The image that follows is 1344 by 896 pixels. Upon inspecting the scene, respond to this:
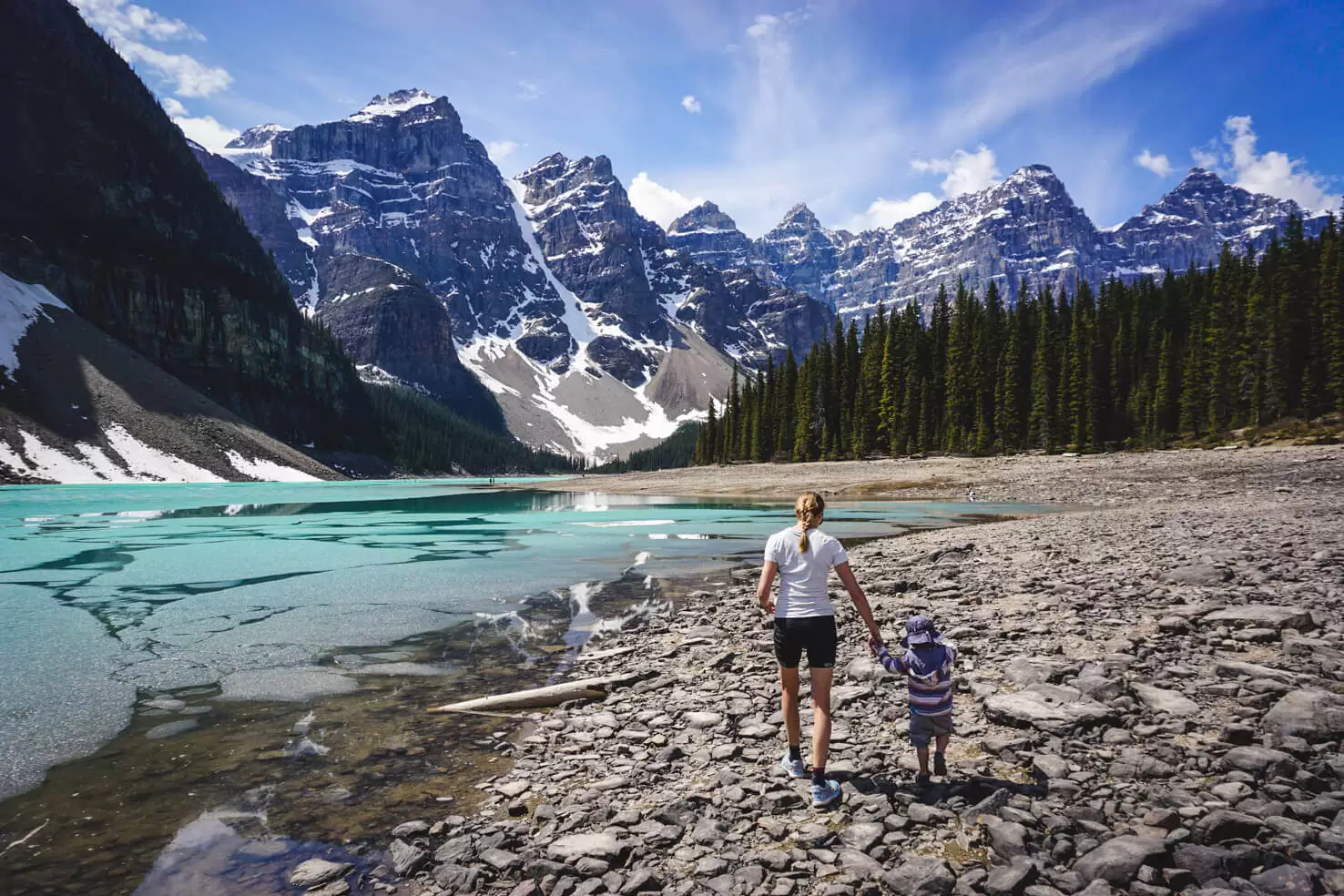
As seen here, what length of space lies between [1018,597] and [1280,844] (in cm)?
793

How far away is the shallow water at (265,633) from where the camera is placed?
686 cm

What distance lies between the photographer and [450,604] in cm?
1496

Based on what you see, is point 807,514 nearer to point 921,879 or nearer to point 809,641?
point 809,641

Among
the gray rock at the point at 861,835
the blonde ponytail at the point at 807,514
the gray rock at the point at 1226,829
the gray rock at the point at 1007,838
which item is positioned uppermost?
the blonde ponytail at the point at 807,514

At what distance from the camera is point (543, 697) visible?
8.53 m

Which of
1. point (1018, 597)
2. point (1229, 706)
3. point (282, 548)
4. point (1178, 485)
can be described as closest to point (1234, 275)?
point (1178, 485)

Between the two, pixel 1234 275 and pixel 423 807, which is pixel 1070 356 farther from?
pixel 423 807

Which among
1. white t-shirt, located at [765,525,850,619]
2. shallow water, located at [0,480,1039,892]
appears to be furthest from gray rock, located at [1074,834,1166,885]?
shallow water, located at [0,480,1039,892]

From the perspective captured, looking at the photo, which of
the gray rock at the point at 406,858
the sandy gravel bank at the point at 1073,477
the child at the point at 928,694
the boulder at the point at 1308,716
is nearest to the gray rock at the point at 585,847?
the gray rock at the point at 406,858

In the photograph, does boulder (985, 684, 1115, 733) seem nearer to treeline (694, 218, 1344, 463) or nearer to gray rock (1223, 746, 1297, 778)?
gray rock (1223, 746, 1297, 778)

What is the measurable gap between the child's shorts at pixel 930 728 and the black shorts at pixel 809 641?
87cm

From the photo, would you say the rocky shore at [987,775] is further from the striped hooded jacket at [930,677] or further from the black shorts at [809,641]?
the black shorts at [809,641]

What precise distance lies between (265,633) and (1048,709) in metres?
13.2

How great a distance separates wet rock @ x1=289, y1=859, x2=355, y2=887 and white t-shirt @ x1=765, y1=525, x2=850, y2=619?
4194mm
